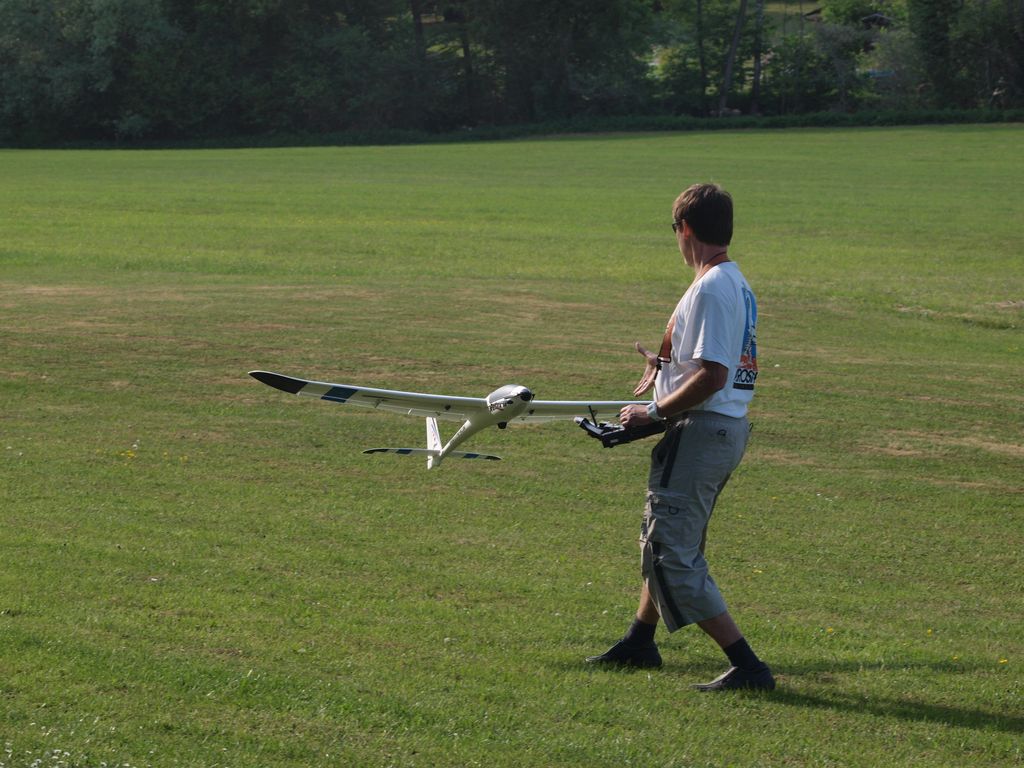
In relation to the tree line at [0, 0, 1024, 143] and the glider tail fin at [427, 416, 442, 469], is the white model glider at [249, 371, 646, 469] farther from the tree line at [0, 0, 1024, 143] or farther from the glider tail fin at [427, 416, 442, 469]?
the tree line at [0, 0, 1024, 143]

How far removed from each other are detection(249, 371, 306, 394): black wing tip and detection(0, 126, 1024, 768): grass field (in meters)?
1.31

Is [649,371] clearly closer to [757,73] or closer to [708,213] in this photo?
[708,213]

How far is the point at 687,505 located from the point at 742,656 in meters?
0.81

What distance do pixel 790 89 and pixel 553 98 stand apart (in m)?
17.7

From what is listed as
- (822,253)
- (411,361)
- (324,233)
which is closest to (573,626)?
(411,361)

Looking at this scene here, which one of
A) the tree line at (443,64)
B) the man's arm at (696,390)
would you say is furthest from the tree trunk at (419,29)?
the man's arm at (696,390)

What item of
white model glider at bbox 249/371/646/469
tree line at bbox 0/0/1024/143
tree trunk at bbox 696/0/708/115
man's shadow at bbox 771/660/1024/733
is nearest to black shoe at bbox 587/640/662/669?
man's shadow at bbox 771/660/1024/733

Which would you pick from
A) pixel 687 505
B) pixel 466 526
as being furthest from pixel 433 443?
pixel 687 505

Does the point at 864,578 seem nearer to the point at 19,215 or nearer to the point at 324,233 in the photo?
the point at 324,233

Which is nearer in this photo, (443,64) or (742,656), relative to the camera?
(742,656)

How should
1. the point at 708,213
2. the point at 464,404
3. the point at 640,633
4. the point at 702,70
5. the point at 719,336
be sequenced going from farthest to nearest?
the point at 702,70, the point at 464,404, the point at 640,633, the point at 708,213, the point at 719,336

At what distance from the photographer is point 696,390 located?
5.83m

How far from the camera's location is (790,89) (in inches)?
3474

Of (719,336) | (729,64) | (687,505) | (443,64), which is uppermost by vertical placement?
(443,64)
